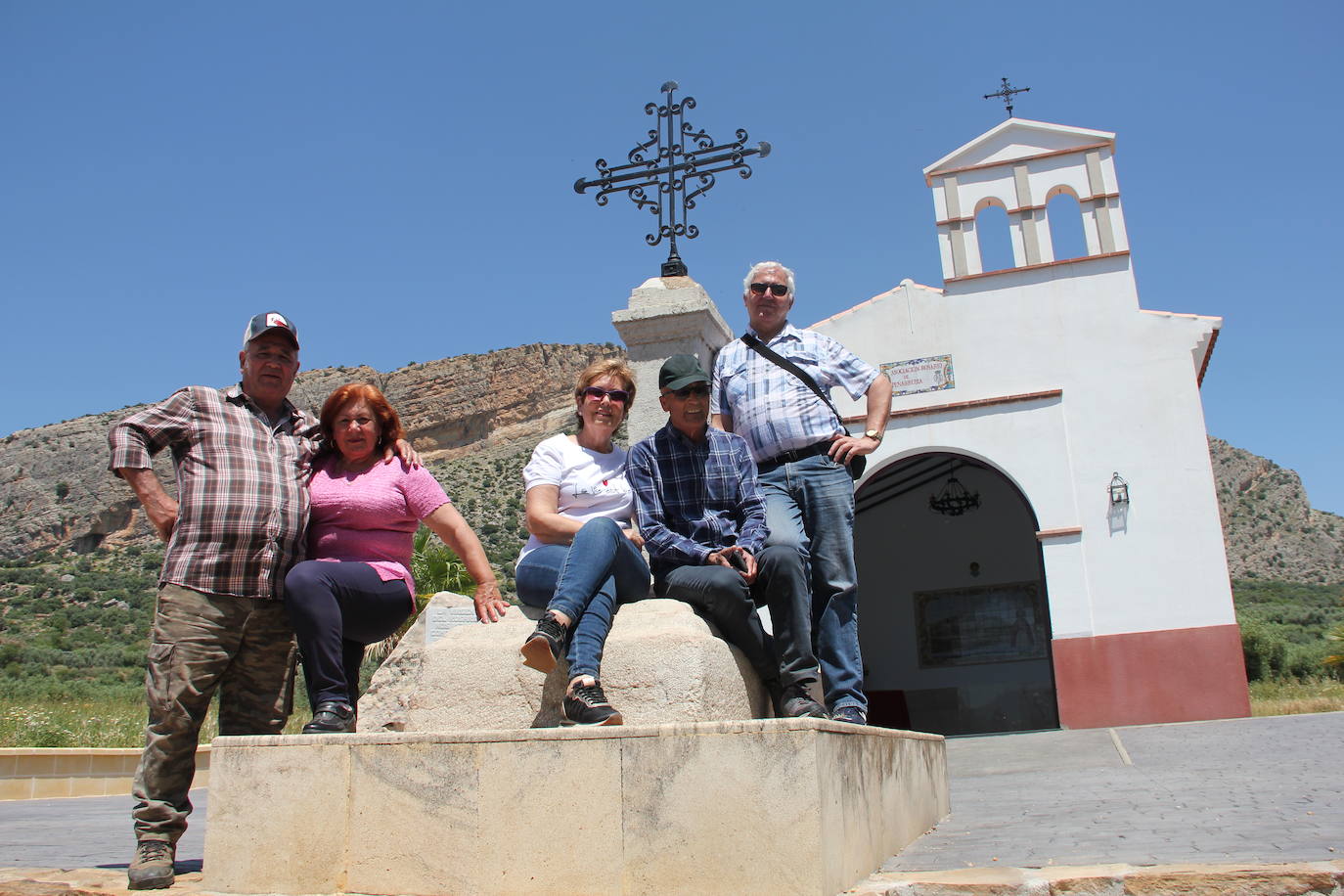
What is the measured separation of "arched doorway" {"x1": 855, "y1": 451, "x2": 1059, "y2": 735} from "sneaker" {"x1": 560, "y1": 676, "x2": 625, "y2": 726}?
42.4 ft

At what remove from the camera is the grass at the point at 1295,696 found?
1184cm

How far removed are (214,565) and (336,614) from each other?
0.46 metres

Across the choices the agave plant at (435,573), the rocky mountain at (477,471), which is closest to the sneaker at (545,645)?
the agave plant at (435,573)

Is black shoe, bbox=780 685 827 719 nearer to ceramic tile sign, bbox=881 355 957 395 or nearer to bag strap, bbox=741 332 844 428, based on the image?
bag strap, bbox=741 332 844 428

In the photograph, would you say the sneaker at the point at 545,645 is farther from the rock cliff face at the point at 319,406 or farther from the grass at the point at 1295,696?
the rock cliff face at the point at 319,406

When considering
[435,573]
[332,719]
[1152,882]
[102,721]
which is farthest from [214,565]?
[435,573]

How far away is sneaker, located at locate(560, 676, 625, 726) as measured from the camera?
9.61ft

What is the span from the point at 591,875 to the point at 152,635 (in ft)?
5.65

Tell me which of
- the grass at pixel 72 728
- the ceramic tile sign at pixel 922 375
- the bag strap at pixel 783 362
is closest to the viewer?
the bag strap at pixel 783 362

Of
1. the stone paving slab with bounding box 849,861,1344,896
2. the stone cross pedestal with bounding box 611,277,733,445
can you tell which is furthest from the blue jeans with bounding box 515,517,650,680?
the stone cross pedestal with bounding box 611,277,733,445

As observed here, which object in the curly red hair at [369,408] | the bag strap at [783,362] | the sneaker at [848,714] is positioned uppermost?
the bag strap at [783,362]

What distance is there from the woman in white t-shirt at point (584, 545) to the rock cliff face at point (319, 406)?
66.4m

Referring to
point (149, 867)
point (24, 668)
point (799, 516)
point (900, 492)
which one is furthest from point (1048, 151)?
point (24, 668)

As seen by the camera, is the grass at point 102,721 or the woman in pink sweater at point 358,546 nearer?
the woman in pink sweater at point 358,546
